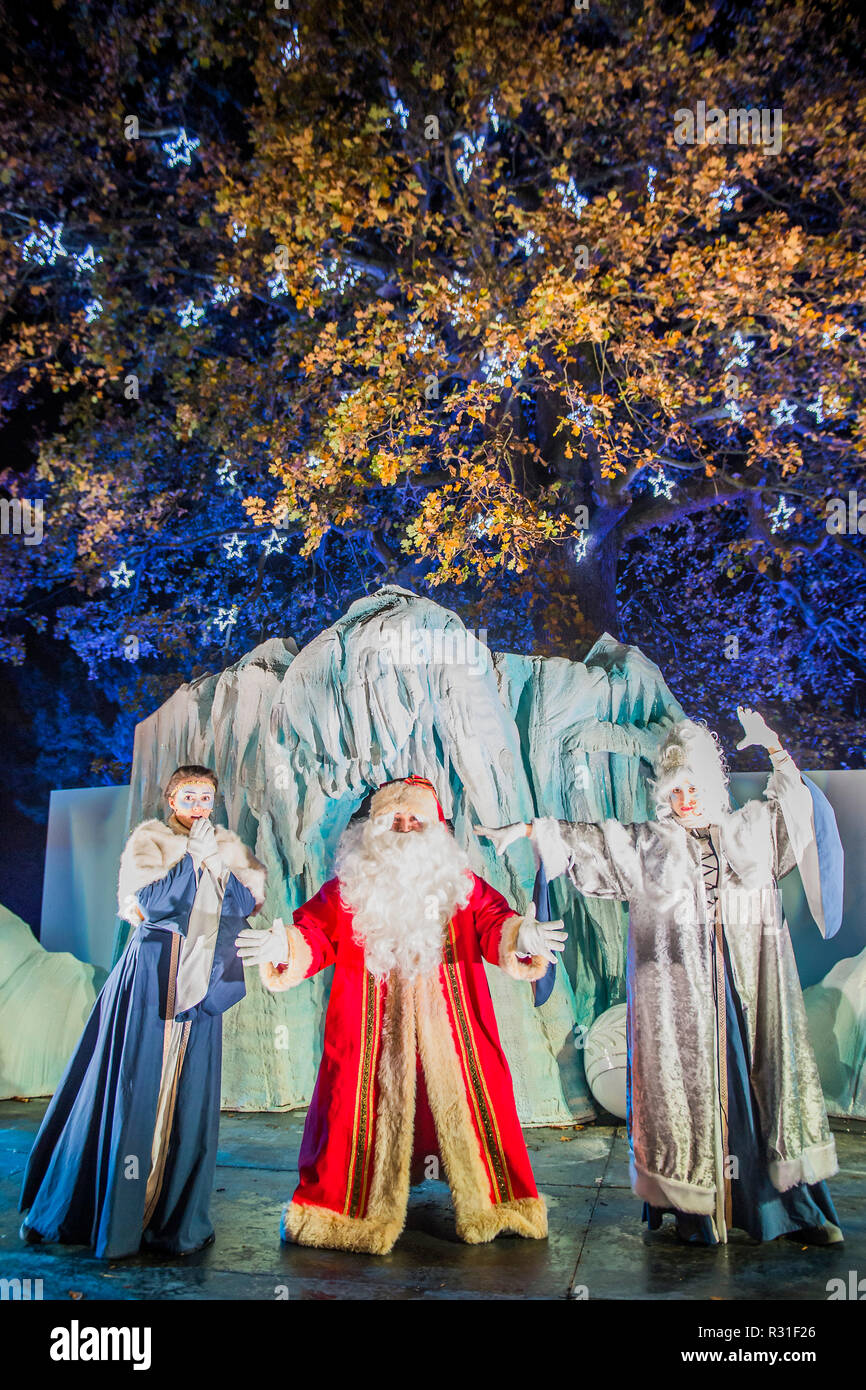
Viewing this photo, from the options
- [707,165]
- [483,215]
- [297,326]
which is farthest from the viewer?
[297,326]

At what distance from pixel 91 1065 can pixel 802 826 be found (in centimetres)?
265

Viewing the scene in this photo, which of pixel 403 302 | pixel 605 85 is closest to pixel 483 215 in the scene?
pixel 605 85

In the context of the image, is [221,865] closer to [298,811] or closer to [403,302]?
[298,811]

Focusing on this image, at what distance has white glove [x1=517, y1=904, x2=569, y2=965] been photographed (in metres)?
3.66

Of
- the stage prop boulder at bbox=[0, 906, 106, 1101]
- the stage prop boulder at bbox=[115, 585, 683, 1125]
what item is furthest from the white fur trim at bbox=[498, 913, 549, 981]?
the stage prop boulder at bbox=[0, 906, 106, 1101]

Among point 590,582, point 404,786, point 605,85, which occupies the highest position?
point 605,85

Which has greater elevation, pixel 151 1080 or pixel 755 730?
pixel 755 730

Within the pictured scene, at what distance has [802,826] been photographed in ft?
12.6

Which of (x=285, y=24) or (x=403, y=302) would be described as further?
(x=403, y=302)

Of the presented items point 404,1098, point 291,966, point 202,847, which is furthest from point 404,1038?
point 202,847

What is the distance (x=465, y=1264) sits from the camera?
338 centimetres

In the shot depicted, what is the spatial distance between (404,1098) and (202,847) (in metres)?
1.12

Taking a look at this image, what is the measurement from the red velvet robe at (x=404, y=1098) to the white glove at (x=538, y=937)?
4cm

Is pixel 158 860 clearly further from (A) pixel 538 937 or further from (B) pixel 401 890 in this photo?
(A) pixel 538 937
